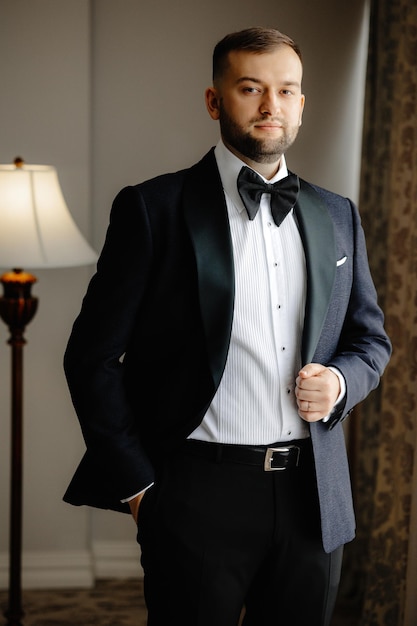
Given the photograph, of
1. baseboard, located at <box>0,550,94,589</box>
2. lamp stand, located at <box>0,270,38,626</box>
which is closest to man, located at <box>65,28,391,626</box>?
lamp stand, located at <box>0,270,38,626</box>

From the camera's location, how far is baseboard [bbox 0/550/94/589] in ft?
10.9

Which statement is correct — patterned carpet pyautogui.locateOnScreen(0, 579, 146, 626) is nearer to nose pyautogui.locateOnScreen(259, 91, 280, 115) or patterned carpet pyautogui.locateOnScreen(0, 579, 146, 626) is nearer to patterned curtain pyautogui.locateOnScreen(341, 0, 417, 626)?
patterned curtain pyautogui.locateOnScreen(341, 0, 417, 626)

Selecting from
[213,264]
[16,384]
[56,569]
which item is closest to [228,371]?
[213,264]

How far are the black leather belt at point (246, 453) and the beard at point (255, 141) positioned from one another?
21.9 inches

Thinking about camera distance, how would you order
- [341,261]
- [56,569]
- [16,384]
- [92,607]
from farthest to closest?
[56,569]
[92,607]
[16,384]
[341,261]

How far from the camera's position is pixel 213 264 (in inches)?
62.7

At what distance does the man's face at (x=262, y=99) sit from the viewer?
1572mm

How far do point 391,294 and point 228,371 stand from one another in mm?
1252

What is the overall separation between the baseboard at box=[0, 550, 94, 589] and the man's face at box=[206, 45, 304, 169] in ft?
7.35

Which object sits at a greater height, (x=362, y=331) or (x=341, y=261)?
(x=341, y=261)

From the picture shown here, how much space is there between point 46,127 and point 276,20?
967 millimetres

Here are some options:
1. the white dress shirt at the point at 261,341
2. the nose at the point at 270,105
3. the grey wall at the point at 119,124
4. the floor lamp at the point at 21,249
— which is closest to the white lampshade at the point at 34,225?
the floor lamp at the point at 21,249

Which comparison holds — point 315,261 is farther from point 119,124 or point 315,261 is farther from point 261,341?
point 119,124

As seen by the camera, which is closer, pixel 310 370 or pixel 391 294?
pixel 310 370
